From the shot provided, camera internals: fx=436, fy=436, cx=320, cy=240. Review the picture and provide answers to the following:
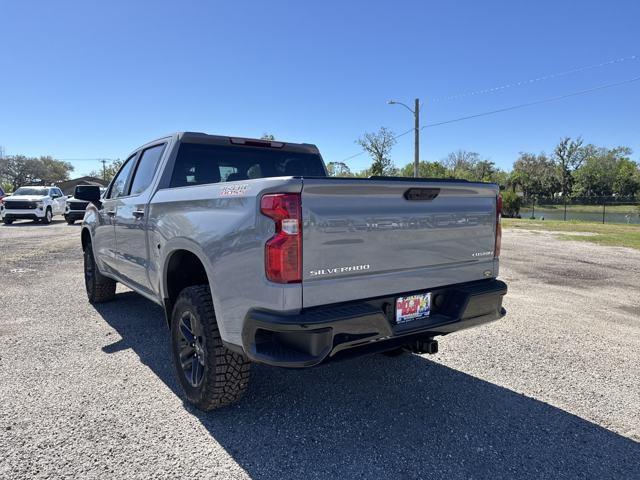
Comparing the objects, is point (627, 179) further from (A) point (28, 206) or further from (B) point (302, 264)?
(B) point (302, 264)

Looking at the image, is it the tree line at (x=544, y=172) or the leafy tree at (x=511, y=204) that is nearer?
the leafy tree at (x=511, y=204)

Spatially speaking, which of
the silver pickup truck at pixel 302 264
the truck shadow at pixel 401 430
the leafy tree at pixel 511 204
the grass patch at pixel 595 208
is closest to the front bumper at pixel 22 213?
the silver pickup truck at pixel 302 264

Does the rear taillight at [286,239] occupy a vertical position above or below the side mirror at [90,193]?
below

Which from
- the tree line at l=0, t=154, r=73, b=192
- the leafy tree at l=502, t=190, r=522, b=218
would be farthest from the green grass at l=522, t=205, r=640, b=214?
the tree line at l=0, t=154, r=73, b=192

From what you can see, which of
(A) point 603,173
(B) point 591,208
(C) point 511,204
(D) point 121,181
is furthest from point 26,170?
(A) point 603,173

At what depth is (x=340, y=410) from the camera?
316 centimetres

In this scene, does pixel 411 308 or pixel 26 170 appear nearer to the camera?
pixel 411 308

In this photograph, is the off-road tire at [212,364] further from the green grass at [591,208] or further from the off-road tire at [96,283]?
the green grass at [591,208]

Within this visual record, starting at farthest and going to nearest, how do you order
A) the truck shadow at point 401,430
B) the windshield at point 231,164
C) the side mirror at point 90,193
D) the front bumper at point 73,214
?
1. the front bumper at point 73,214
2. the side mirror at point 90,193
3. the windshield at point 231,164
4. the truck shadow at point 401,430

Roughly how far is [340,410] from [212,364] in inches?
39.2

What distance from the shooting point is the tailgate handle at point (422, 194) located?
282cm

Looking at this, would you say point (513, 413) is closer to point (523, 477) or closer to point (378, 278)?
point (523, 477)

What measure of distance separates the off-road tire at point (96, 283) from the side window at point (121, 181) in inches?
43.1

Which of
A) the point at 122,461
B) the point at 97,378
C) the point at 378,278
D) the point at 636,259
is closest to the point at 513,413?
the point at 378,278
